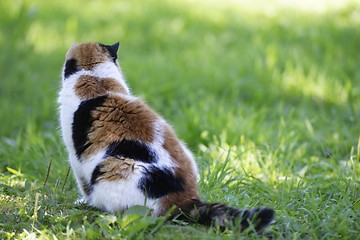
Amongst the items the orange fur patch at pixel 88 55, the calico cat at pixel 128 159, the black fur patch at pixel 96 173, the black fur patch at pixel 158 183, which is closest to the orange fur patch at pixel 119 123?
the calico cat at pixel 128 159

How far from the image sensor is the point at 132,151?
3.21 metres

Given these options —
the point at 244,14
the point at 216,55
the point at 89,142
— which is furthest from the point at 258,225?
the point at 244,14

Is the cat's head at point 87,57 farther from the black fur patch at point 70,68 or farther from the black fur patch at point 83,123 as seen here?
the black fur patch at point 83,123

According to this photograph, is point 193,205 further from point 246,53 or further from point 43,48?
point 43,48

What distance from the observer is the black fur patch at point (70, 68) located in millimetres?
3771

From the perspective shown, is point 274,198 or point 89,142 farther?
point 274,198

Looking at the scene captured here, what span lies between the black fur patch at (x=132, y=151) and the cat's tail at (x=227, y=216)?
1.20ft

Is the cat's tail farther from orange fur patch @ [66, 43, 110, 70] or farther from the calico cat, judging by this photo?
orange fur patch @ [66, 43, 110, 70]

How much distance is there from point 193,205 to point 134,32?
5.07 metres

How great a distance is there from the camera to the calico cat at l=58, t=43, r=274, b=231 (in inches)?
123

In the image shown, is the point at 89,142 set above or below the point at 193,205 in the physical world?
above

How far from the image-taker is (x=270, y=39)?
7.54 metres

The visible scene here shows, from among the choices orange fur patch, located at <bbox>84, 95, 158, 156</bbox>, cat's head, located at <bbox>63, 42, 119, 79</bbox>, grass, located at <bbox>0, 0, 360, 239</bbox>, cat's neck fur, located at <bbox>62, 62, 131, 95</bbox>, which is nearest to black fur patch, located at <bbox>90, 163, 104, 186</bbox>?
orange fur patch, located at <bbox>84, 95, 158, 156</bbox>

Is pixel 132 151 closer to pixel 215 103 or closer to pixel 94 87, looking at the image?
pixel 94 87
